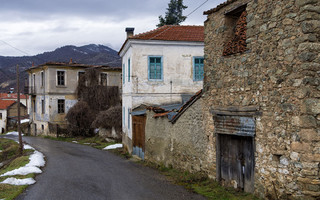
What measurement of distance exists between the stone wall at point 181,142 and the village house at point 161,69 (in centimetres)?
282

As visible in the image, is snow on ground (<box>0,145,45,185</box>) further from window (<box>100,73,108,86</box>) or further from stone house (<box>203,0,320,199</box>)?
window (<box>100,73,108,86</box>)

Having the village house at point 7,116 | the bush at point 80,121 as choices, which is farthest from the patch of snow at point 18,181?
the village house at point 7,116

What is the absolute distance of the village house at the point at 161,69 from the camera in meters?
17.9

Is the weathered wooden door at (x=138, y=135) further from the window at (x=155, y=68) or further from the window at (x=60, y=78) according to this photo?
the window at (x=60, y=78)

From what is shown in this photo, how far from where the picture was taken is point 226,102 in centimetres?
889

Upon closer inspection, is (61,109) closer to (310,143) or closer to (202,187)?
(202,187)

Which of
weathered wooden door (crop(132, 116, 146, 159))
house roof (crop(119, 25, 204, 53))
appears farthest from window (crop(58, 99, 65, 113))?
weathered wooden door (crop(132, 116, 146, 159))

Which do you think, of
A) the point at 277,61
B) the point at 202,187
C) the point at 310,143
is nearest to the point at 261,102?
the point at 277,61

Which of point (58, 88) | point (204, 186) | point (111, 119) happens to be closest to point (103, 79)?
point (58, 88)

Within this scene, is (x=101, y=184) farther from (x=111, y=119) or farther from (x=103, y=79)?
(x=103, y=79)

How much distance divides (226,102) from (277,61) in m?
2.27

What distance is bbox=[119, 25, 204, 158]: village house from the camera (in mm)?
17906

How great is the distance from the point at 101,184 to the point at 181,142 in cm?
335

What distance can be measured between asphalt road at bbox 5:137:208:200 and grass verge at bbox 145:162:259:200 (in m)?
0.31
